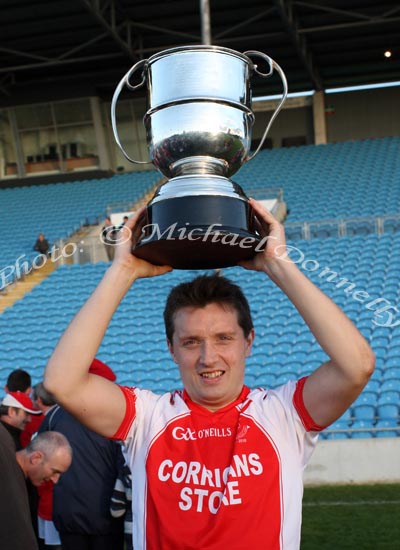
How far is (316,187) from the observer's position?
16375 mm

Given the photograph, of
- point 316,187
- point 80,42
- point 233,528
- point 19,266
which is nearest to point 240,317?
point 233,528

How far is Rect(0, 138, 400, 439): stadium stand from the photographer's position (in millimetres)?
7895

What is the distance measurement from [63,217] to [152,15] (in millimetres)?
5241

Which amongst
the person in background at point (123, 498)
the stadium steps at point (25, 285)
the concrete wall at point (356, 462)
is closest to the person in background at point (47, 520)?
the person in background at point (123, 498)

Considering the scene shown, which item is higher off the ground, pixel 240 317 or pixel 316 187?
pixel 316 187

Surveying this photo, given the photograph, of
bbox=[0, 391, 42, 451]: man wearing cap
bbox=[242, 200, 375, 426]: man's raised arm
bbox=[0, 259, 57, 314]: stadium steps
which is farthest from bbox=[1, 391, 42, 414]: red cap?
bbox=[0, 259, 57, 314]: stadium steps

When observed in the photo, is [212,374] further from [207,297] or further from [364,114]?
[364,114]

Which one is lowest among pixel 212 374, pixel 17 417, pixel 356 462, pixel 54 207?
pixel 356 462

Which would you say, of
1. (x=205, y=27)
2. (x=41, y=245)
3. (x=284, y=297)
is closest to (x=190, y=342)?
(x=205, y=27)

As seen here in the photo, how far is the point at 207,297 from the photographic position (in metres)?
1.77

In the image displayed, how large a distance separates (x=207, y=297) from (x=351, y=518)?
404 cm

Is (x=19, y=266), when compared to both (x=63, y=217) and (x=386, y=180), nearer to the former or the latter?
(x=63, y=217)

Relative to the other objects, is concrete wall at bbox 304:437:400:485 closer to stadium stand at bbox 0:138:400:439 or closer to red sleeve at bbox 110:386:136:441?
stadium stand at bbox 0:138:400:439

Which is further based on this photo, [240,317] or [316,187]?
[316,187]
